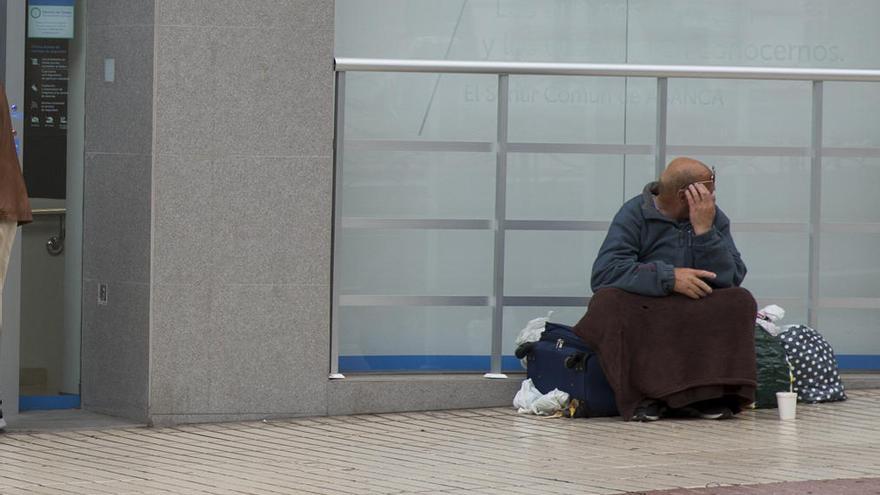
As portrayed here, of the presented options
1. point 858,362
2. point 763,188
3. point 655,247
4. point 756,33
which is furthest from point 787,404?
point 756,33

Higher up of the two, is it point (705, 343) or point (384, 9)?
point (384, 9)

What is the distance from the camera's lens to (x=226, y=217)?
854cm

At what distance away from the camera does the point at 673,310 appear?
842 centimetres

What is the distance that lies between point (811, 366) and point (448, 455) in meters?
2.53

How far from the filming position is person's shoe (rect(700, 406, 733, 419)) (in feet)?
28.1

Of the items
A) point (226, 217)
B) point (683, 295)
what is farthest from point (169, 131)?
point (683, 295)

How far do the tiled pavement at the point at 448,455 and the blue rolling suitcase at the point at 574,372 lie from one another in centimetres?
13

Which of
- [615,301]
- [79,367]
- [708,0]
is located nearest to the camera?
[615,301]

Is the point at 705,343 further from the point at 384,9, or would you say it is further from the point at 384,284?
the point at 384,9

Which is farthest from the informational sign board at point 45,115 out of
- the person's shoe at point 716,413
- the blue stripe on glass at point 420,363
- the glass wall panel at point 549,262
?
the person's shoe at point 716,413

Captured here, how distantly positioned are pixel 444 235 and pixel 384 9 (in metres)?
1.24

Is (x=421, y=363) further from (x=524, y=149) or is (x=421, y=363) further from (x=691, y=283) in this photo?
(x=691, y=283)

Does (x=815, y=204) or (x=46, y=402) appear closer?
(x=46, y=402)

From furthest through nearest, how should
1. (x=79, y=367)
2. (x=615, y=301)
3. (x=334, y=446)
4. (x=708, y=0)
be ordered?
(x=708, y=0), (x=79, y=367), (x=615, y=301), (x=334, y=446)
